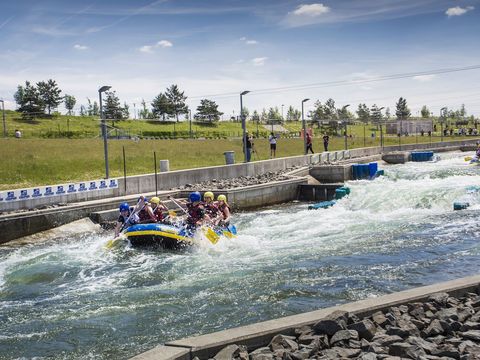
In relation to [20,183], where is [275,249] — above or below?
below

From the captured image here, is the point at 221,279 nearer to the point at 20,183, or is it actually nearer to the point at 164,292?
the point at 164,292

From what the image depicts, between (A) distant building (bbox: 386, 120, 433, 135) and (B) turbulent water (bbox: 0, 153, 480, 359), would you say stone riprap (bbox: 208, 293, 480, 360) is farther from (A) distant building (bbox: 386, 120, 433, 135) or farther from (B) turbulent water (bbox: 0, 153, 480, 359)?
(A) distant building (bbox: 386, 120, 433, 135)

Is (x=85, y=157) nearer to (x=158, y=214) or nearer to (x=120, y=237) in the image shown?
(x=158, y=214)

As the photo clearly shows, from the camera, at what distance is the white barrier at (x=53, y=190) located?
60.5 ft

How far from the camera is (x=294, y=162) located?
32938 millimetres

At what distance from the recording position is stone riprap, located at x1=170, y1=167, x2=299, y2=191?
24656mm

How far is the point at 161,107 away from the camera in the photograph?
80.6 m

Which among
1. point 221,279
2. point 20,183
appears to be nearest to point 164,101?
point 20,183

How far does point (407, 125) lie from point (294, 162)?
46127 mm

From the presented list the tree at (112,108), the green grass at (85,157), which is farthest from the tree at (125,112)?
the green grass at (85,157)

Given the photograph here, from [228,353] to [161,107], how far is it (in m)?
76.4

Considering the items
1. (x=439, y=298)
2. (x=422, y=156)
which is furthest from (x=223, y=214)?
(x=422, y=156)

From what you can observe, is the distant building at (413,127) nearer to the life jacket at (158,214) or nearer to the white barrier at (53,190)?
the white barrier at (53,190)

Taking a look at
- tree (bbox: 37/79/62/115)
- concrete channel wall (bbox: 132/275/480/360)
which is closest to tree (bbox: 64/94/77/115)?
tree (bbox: 37/79/62/115)
